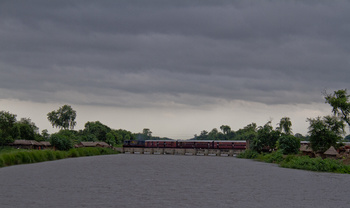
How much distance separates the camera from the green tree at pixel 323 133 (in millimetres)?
63438

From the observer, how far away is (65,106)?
189 meters

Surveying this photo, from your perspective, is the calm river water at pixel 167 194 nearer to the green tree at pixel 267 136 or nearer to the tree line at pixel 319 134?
the tree line at pixel 319 134

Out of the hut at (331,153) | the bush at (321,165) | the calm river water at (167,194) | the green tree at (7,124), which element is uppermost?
the green tree at (7,124)

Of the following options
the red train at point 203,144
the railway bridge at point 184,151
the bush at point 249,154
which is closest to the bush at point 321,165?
the bush at point 249,154

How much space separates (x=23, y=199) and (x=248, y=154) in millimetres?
73426

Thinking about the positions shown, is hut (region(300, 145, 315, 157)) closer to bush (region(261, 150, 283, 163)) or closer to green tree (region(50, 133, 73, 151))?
bush (region(261, 150, 283, 163))

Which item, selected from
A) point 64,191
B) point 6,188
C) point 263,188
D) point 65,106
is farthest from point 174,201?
point 65,106

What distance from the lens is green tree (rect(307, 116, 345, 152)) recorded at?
2498 inches

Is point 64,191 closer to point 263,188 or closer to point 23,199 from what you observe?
point 23,199

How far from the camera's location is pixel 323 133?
6406 cm

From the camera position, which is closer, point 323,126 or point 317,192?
point 317,192

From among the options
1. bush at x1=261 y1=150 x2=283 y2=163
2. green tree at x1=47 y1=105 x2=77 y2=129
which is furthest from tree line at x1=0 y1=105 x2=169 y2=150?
bush at x1=261 y1=150 x2=283 y2=163

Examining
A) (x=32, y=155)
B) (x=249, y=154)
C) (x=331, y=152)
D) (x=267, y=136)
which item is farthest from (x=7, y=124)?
(x=331, y=152)

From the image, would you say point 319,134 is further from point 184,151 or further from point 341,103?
point 184,151
